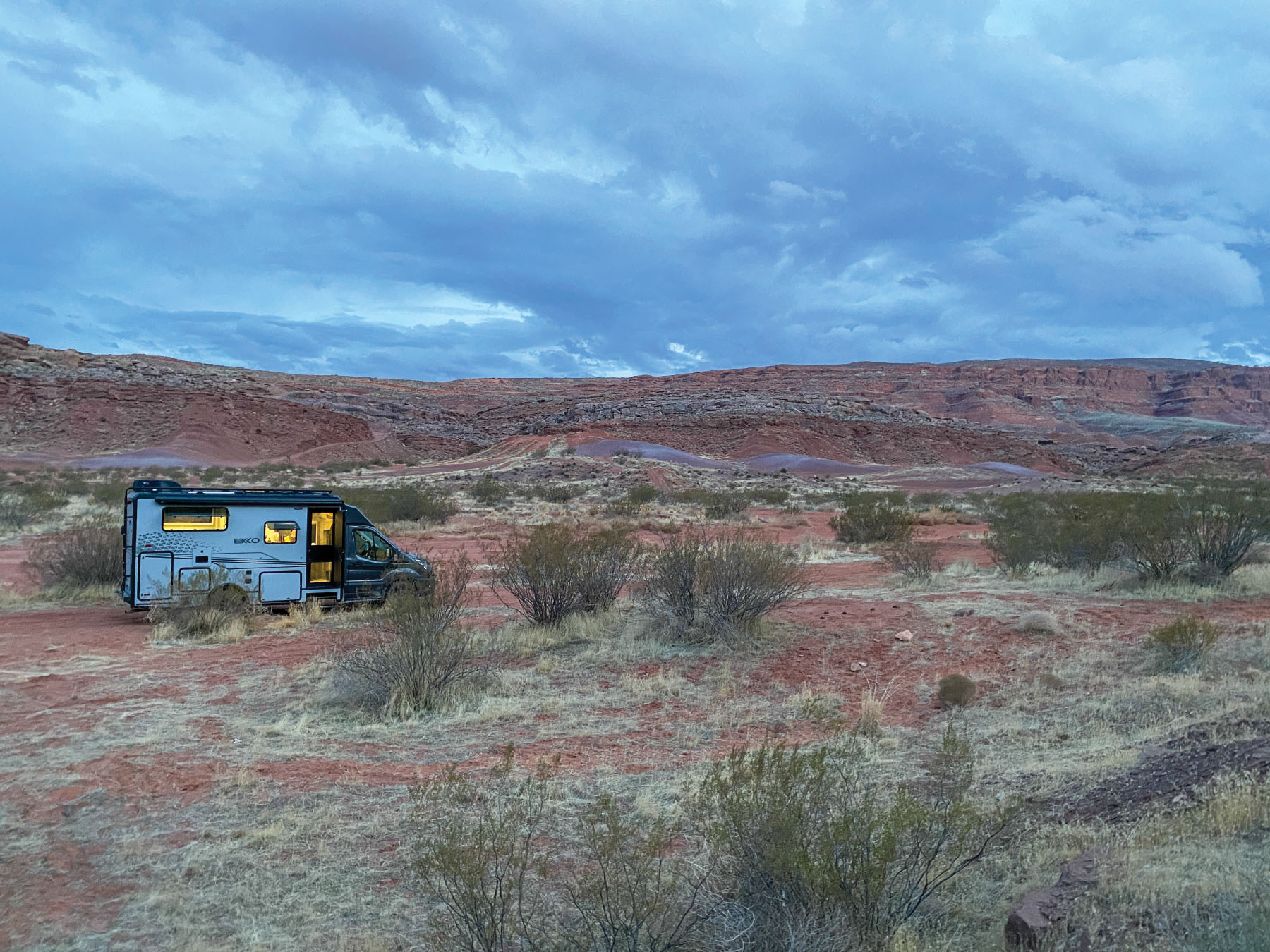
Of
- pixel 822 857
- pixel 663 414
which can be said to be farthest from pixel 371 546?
pixel 663 414

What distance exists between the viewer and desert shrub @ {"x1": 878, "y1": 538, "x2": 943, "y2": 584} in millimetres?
16219

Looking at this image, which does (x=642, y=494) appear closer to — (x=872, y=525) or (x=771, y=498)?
(x=771, y=498)

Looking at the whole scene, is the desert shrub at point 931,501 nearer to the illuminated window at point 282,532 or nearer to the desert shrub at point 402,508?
the desert shrub at point 402,508

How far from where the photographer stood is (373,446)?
7706 cm

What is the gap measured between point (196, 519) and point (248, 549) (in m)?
0.87

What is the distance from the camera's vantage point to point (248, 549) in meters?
13.1

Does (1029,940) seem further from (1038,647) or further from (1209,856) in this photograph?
(1038,647)

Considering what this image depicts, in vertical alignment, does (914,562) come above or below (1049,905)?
above

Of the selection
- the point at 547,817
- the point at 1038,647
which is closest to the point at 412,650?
the point at 547,817

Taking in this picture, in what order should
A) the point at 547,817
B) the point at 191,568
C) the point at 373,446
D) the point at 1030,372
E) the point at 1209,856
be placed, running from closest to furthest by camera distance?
1. the point at 1209,856
2. the point at 547,817
3. the point at 191,568
4. the point at 373,446
5. the point at 1030,372

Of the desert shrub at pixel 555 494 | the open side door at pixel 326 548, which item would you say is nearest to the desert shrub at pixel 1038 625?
the open side door at pixel 326 548

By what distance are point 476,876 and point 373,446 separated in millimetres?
77188

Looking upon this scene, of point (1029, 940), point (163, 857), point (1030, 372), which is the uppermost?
point (1030, 372)

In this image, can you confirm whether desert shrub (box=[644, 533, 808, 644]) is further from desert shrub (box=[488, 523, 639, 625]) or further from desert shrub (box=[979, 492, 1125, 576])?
desert shrub (box=[979, 492, 1125, 576])
